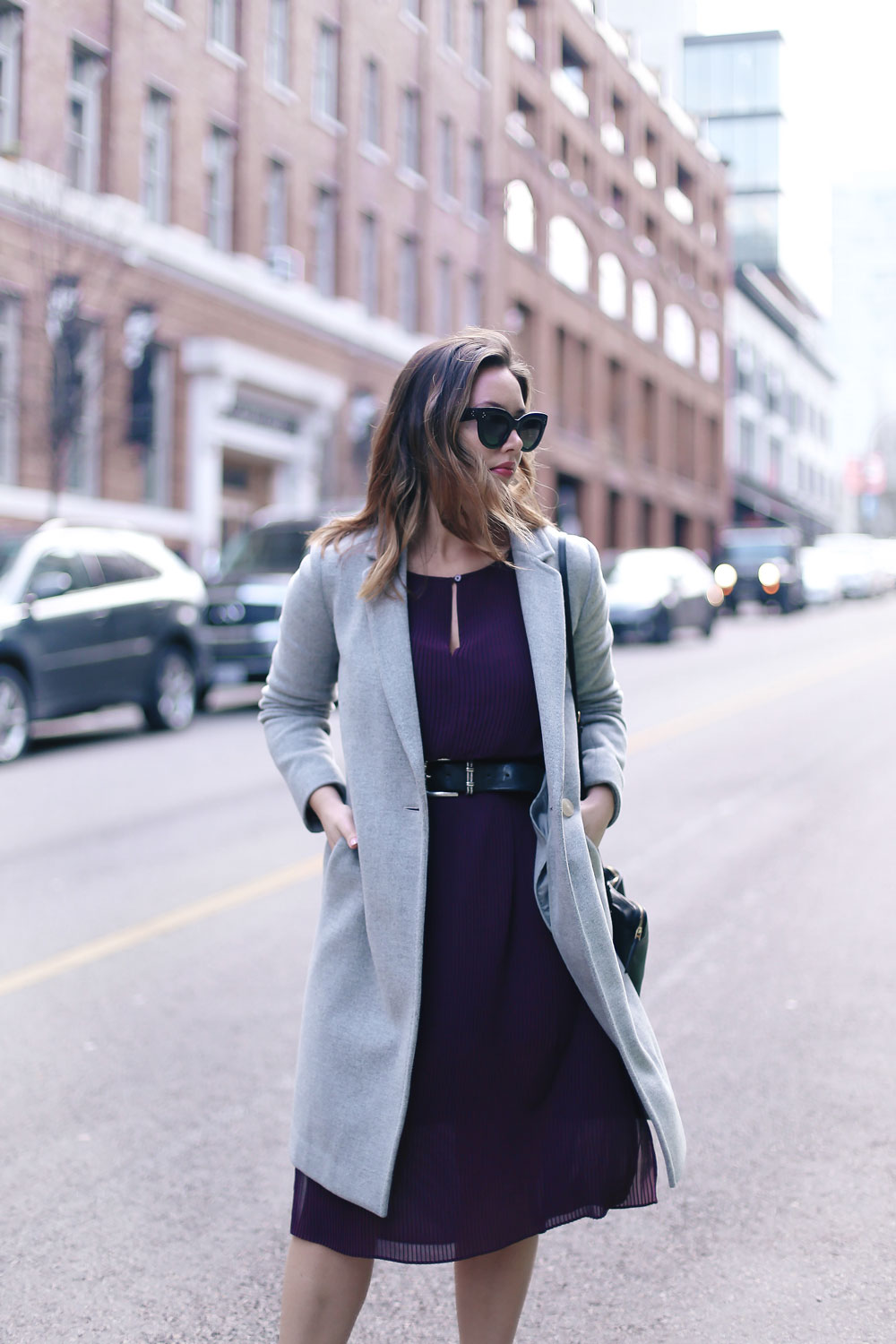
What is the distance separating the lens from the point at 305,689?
2.84 m

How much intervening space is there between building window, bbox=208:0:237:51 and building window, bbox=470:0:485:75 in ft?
37.1

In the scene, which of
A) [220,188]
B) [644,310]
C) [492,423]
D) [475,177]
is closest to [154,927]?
[492,423]

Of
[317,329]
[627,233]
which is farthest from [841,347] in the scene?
[317,329]

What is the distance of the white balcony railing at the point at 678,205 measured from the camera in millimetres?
55625

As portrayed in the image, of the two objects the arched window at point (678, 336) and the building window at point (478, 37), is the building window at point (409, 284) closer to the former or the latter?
the building window at point (478, 37)

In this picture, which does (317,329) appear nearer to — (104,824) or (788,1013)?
(104,824)

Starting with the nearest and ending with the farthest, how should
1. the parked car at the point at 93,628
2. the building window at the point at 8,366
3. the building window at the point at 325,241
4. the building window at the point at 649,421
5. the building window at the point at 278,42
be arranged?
the parked car at the point at 93,628, the building window at the point at 8,366, the building window at the point at 278,42, the building window at the point at 325,241, the building window at the point at 649,421

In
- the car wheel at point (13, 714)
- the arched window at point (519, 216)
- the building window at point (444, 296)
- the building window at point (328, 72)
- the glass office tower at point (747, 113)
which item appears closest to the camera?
the car wheel at point (13, 714)

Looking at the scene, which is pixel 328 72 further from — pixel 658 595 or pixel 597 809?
pixel 597 809

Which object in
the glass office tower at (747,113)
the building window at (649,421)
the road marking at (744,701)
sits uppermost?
the glass office tower at (747,113)

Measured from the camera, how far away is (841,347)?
120750 mm

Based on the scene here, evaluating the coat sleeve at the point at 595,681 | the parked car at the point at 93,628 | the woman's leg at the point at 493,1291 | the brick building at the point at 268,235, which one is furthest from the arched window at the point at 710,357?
the woman's leg at the point at 493,1291

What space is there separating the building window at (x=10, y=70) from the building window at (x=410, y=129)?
480 inches

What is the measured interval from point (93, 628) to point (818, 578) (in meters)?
31.8
